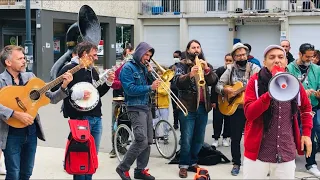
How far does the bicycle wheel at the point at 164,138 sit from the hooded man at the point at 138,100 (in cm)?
138

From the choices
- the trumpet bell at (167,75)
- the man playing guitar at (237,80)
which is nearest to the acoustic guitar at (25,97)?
the man playing guitar at (237,80)

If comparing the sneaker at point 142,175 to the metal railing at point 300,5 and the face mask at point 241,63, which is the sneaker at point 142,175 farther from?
the metal railing at point 300,5

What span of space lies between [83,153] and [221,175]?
2.16 metres

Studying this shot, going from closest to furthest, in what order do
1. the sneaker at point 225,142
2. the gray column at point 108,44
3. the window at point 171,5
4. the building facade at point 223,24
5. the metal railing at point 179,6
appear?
the sneaker at point 225,142
the building facade at point 223,24
the gray column at point 108,44
the metal railing at point 179,6
the window at point 171,5

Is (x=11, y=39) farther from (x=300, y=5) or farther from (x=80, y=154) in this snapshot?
(x=80, y=154)

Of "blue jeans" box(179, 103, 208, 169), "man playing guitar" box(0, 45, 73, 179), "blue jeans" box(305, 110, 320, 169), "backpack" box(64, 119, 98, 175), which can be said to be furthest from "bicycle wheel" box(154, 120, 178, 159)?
"man playing guitar" box(0, 45, 73, 179)

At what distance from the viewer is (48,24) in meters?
23.0

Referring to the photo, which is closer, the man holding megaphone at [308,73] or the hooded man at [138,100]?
the hooded man at [138,100]

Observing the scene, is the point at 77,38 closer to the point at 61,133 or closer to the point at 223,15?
the point at 61,133

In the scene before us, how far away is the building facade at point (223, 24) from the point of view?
26906 millimetres

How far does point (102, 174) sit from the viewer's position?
664 cm

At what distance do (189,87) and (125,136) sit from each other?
5.27 feet

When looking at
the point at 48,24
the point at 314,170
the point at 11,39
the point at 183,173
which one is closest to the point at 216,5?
the point at 48,24

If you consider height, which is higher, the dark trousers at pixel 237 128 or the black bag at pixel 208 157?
the dark trousers at pixel 237 128
